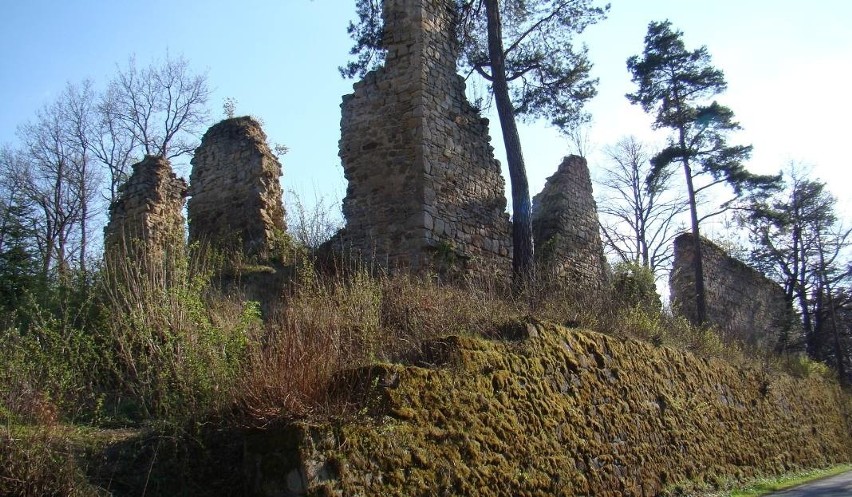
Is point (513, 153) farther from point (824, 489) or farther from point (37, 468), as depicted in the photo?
point (37, 468)

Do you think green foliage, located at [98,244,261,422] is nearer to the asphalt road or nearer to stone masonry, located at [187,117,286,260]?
stone masonry, located at [187,117,286,260]

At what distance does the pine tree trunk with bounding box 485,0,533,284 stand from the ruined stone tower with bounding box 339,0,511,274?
1.57 ft

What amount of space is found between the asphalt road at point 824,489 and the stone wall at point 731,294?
952cm

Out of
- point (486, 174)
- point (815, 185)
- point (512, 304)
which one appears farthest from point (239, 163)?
point (815, 185)

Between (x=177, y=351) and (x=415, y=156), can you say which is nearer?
(x=177, y=351)

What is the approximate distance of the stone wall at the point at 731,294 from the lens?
864 inches

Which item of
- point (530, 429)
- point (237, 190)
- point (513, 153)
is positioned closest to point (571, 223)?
point (513, 153)

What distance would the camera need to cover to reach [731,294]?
23.7m

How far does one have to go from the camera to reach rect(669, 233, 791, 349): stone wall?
2194 cm

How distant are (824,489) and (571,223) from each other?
25.1ft

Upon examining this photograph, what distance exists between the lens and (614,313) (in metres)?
10.1

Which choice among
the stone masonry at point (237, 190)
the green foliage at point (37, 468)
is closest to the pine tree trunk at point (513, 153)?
the stone masonry at point (237, 190)

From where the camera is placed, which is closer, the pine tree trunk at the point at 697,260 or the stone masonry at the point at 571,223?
the stone masonry at the point at 571,223

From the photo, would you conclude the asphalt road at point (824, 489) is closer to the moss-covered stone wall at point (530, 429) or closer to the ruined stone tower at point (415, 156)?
the moss-covered stone wall at point (530, 429)
